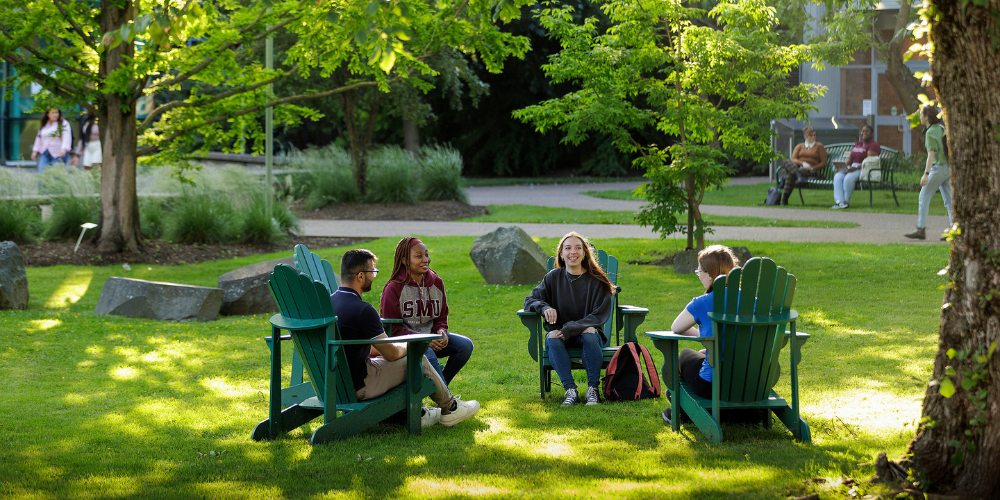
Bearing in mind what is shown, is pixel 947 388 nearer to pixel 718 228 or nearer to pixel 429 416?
pixel 429 416

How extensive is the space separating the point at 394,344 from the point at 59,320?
5.35 m

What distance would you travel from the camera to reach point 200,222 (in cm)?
1423

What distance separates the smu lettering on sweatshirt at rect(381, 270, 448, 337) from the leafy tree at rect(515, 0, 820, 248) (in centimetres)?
580

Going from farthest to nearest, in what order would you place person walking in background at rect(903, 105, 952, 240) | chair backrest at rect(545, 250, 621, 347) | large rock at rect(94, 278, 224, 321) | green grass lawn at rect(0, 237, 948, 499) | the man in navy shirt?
1. person walking in background at rect(903, 105, 952, 240)
2. large rock at rect(94, 278, 224, 321)
3. chair backrest at rect(545, 250, 621, 347)
4. the man in navy shirt
5. green grass lawn at rect(0, 237, 948, 499)

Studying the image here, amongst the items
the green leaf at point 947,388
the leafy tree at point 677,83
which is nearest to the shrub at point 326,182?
the leafy tree at point 677,83

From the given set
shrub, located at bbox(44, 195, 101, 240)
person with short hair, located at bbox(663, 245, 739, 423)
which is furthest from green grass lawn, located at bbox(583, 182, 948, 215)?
person with short hair, located at bbox(663, 245, 739, 423)

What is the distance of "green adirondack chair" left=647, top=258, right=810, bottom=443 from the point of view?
14.1ft

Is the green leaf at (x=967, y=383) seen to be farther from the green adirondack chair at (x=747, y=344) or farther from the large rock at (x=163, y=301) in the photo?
the large rock at (x=163, y=301)

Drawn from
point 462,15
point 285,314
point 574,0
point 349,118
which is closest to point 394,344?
point 285,314

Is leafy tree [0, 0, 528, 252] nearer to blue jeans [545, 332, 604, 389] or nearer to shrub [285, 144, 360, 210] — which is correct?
blue jeans [545, 332, 604, 389]

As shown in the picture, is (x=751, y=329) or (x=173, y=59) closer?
(x=751, y=329)

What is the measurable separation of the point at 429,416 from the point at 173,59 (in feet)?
27.7

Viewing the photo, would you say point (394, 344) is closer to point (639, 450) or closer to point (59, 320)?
point (639, 450)

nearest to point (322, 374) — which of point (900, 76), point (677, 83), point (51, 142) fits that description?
point (677, 83)
